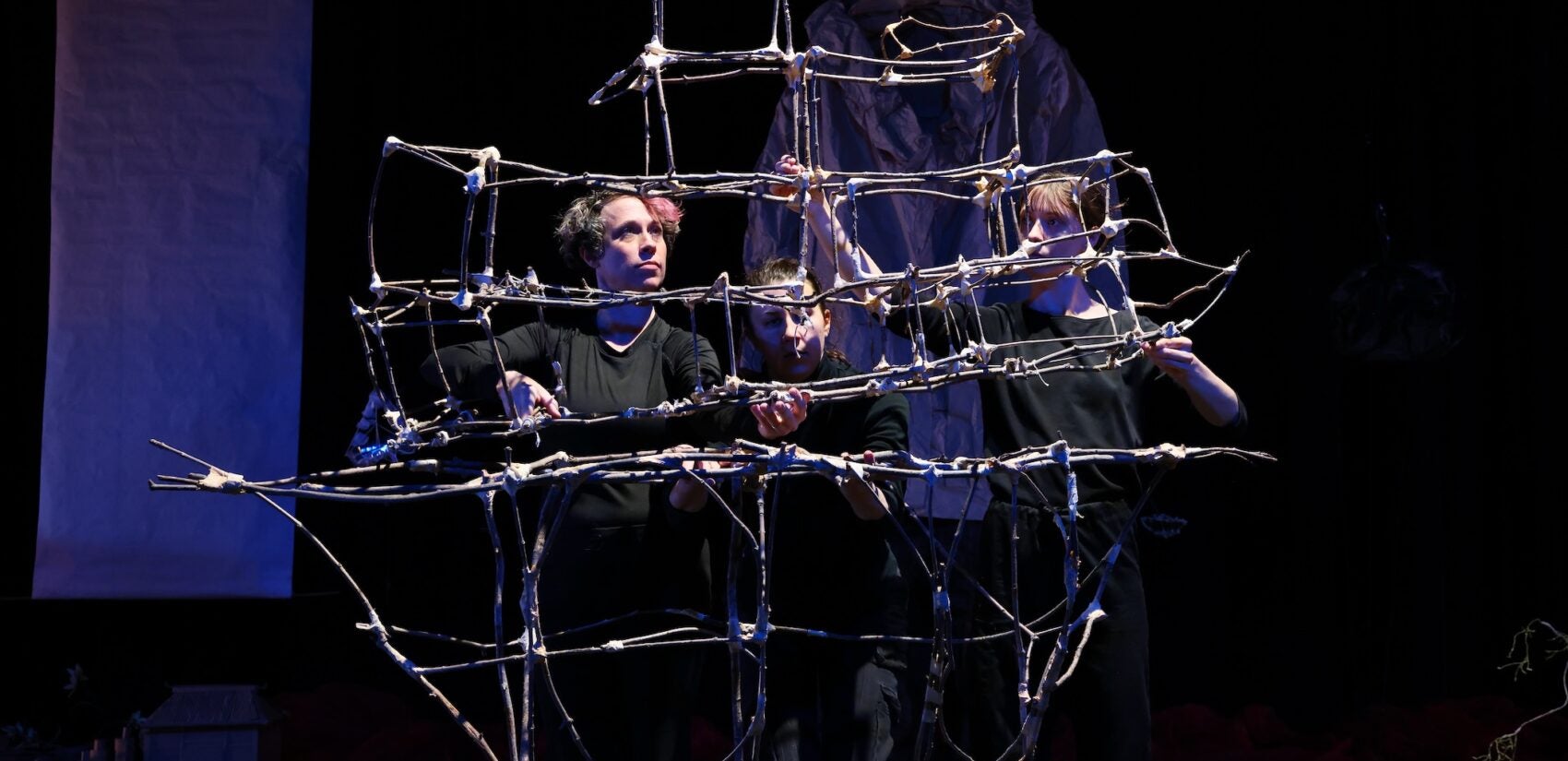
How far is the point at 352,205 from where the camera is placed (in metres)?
3.66

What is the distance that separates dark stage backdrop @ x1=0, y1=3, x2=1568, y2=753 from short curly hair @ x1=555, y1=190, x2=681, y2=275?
47.2 inches

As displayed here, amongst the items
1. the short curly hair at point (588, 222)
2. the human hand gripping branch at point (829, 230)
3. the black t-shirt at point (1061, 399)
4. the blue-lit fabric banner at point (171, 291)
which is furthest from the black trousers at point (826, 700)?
the blue-lit fabric banner at point (171, 291)

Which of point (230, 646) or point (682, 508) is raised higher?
point (682, 508)

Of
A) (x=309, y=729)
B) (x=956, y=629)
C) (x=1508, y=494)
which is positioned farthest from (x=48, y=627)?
(x=1508, y=494)

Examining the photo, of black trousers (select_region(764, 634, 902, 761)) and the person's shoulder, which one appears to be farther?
the person's shoulder

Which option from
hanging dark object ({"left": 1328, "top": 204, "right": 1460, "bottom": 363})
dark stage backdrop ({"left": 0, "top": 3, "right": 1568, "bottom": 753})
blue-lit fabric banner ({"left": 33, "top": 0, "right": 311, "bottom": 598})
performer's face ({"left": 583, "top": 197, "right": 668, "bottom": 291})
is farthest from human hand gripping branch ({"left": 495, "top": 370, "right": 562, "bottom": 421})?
hanging dark object ({"left": 1328, "top": 204, "right": 1460, "bottom": 363})

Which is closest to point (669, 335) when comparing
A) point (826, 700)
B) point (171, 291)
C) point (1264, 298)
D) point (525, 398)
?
point (525, 398)

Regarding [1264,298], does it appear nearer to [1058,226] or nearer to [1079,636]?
[1058,226]

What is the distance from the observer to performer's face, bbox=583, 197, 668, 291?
2.33 m

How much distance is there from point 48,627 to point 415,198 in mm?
1454

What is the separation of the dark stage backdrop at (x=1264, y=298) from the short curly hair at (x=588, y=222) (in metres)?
1.20

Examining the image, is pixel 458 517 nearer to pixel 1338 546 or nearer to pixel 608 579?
pixel 608 579

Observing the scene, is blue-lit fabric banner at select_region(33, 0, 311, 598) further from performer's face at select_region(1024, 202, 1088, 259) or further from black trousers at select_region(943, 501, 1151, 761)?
performer's face at select_region(1024, 202, 1088, 259)

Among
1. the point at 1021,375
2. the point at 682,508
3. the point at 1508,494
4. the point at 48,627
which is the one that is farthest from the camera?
the point at 1508,494
